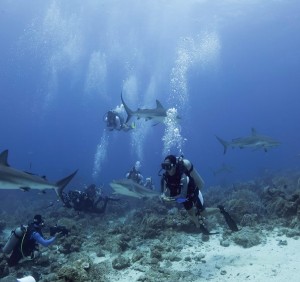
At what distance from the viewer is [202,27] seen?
209 feet

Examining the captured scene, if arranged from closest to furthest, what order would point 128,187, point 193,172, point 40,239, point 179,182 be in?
1. point 179,182
2. point 193,172
3. point 40,239
4. point 128,187

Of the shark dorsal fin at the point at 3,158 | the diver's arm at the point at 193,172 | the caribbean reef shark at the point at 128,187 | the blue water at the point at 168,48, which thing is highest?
the blue water at the point at 168,48

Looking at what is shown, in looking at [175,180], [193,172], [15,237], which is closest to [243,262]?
[193,172]

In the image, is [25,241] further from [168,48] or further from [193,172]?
[168,48]

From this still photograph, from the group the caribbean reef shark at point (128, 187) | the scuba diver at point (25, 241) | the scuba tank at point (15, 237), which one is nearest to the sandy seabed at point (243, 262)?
the scuba diver at point (25, 241)

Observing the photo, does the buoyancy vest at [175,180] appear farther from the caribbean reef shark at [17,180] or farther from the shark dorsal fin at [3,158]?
the shark dorsal fin at [3,158]

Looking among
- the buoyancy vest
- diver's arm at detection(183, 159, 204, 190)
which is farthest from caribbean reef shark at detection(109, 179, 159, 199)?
the buoyancy vest

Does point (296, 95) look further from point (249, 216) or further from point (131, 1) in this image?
point (249, 216)

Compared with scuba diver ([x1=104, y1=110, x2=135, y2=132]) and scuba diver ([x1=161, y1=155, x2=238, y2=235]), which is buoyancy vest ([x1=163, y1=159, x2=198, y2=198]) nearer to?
scuba diver ([x1=161, y1=155, x2=238, y2=235])

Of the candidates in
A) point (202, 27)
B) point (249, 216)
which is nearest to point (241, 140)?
point (249, 216)

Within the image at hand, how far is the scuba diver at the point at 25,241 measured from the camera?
8656mm

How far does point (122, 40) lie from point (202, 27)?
2980cm

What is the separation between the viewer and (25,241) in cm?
884

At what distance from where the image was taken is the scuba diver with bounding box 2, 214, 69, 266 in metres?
8.66
